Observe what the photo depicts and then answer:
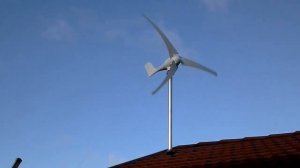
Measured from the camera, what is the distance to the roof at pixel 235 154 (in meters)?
7.45

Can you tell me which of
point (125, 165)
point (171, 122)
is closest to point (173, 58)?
point (171, 122)

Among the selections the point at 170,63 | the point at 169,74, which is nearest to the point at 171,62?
the point at 170,63

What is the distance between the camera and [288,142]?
9695 millimetres

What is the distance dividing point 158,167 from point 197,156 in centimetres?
116

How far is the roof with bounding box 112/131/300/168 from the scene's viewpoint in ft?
24.4

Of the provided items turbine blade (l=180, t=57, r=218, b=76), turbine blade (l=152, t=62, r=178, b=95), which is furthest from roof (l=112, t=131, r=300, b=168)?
turbine blade (l=180, t=57, r=218, b=76)

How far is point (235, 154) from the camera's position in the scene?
8969 mm

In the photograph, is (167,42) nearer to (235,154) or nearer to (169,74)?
(169,74)

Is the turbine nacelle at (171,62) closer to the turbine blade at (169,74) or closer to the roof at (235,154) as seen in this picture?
the turbine blade at (169,74)

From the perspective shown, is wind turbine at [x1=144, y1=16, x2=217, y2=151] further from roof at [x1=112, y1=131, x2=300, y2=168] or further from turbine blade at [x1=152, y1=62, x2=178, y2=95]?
roof at [x1=112, y1=131, x2=300, y2=168]

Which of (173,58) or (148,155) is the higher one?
(173,58)

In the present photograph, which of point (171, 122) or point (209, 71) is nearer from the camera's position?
point (171, 122)

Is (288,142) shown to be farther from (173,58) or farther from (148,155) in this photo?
(173,58)

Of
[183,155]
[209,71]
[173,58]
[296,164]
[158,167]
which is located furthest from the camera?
[173,58]
